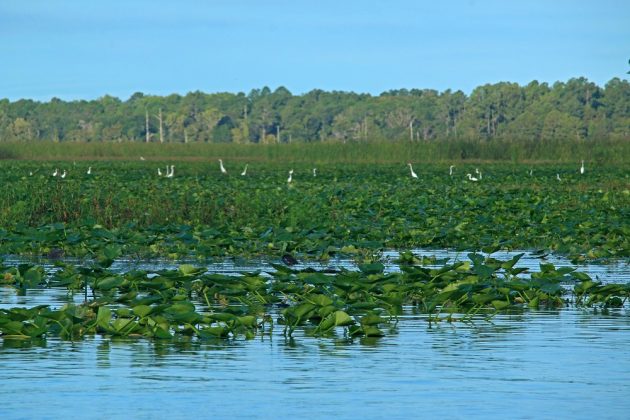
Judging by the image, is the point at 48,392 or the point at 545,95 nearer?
the point at 48,392

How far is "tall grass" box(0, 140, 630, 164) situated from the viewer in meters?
65.3

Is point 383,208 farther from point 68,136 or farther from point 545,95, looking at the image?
point 68,136

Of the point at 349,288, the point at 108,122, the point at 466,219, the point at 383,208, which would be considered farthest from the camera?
the point at 108,122

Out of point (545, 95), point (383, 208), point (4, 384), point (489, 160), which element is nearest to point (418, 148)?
point (489, 160)

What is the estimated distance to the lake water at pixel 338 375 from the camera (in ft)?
23.8

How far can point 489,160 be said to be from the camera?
68.2 m

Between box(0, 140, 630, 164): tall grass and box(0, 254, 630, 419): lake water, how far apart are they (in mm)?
52516

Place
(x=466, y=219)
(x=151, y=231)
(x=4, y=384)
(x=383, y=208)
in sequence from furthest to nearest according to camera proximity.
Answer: (x=383, y=208), (x=466, y=219), (x=151, y=231), (x=4, y=384)

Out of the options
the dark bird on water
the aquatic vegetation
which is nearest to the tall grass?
the aquatic vegetation

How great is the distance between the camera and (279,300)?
38.8ft

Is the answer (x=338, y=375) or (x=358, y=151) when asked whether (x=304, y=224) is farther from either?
(x=358, y=151)

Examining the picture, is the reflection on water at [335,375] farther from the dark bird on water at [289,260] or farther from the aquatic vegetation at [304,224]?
the aquatic vegetation at [304,224]

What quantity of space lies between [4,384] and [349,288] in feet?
13.5

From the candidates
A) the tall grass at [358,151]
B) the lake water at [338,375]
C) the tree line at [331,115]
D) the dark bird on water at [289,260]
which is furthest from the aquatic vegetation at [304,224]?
the tree line at [331,115]
